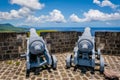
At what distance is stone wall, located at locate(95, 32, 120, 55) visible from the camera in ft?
31.3

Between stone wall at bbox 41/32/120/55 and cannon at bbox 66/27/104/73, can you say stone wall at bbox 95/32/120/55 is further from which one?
cannon at bbox 66/27/104/73

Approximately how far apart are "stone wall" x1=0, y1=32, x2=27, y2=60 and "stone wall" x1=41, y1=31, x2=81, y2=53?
1.29 meters

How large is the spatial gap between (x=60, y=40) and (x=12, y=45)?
9.27 ft

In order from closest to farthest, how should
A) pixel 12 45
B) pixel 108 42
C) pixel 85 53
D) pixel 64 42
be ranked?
pixel 85 53
pixel 12 45
pixel 108 42
pixel 64 42

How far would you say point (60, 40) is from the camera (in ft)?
31.9

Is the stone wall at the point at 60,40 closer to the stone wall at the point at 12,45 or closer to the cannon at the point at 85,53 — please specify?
the stone wall at the point at 12,45

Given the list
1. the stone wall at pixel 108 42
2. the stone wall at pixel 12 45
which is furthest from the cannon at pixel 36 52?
the stone wall at pixel 108 42

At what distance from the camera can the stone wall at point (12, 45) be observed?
27.3 feet

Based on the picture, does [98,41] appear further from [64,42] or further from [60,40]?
[60,40]

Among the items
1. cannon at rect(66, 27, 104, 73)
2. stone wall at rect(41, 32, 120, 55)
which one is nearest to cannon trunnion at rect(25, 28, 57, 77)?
cannon at rect(66, 27, 104, 73)

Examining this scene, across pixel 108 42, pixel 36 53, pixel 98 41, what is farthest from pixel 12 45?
pixel 108 42

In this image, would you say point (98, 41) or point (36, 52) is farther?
point (98, 41)

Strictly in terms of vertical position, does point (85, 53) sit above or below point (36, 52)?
below

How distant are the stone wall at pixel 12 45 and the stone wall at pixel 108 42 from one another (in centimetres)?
438
